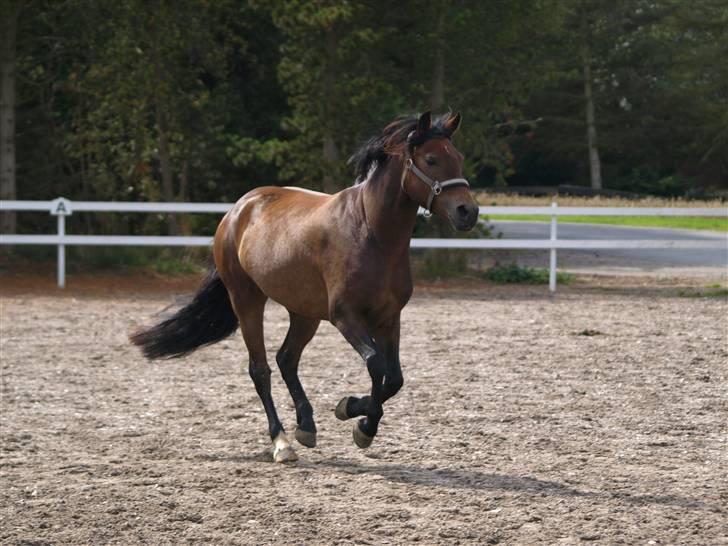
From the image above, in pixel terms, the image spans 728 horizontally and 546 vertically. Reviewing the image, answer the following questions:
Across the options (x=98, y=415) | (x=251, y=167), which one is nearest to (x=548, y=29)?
(x=251, y=167)

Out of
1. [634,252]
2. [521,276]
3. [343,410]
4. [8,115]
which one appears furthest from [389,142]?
[634,252]

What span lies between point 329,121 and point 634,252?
9203 millimetres

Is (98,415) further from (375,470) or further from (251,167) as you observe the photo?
(251,167)

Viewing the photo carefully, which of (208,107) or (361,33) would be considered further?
Result: (208,107)

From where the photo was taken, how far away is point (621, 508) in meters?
5.12

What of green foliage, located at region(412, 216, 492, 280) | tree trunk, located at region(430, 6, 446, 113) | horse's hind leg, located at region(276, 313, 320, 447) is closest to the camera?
horse's hind leg, located at region(276, 313, 320, 447)

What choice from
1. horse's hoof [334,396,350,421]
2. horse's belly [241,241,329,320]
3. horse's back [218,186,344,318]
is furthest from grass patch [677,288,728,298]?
horse's hoof [334,396,350,421]

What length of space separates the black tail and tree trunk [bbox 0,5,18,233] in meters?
11.1

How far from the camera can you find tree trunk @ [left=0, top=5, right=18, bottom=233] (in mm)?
17391

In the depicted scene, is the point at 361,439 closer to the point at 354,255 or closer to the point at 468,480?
the point at 468,480

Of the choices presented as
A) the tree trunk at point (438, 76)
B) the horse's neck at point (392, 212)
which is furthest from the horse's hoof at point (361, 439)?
the tree trunk at point (438, 76)

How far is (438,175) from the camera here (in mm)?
5637

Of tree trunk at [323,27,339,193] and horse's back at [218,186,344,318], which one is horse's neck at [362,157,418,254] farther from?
tree trunk at [323,27,339,193]

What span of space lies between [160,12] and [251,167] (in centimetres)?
309
